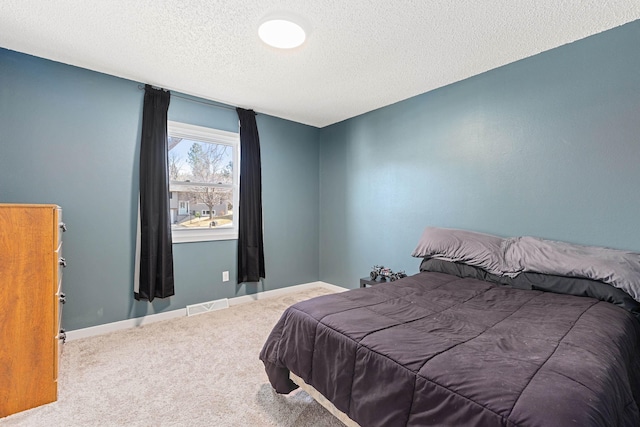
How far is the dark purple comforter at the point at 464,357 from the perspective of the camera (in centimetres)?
90

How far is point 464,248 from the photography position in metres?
2.50

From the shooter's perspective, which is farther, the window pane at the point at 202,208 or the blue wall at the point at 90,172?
the window pane at the point at 202,208

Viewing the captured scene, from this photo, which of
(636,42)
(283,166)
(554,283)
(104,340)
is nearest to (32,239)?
(104,340)

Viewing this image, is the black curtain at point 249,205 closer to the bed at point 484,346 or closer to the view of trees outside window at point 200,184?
the view of trees outside window at point 200,184

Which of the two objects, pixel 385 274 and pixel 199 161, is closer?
pixel 385 274

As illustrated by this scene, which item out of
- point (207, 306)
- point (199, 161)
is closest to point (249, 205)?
point (199, 161)

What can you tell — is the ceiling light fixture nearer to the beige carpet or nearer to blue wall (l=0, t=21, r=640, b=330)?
blue wall (l=0, t=21, r=640, b=330)

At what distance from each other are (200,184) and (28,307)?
1.96 meters

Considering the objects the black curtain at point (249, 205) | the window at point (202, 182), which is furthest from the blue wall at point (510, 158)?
the window at point (202, 182)

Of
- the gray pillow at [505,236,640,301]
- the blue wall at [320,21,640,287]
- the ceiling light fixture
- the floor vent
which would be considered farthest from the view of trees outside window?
the gray pillow at [505,236,640,301]

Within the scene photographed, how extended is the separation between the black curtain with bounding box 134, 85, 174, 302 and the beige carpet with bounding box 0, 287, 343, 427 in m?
0.45

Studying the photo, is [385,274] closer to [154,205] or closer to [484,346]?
[484,346]

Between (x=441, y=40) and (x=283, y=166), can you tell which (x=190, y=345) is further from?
(x=441, y=40)

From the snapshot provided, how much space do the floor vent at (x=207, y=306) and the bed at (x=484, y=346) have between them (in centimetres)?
179
